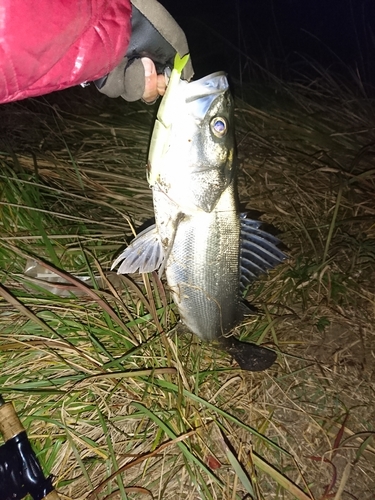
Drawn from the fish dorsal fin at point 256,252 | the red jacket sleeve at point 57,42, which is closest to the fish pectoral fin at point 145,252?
the fish dorsal fin at point 256,252

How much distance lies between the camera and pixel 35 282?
7.64 feet

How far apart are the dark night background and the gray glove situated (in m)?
3.57

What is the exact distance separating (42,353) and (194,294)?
2.79ft

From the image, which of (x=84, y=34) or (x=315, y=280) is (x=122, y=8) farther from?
(x=315, y=280)

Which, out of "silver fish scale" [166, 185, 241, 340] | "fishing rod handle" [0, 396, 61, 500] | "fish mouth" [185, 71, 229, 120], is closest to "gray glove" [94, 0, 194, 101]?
"fish mouth" [185, 71, 229, 120]

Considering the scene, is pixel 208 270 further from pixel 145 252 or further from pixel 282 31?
pixel 282 31

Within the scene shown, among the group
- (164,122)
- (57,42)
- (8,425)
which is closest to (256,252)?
(164,122)

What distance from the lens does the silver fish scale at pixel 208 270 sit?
1.91 metres

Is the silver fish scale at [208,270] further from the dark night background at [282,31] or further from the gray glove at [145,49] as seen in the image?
the dark night background at [282,31]

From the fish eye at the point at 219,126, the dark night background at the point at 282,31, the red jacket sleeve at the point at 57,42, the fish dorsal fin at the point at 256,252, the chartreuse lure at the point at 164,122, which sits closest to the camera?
the red jacket sleeve at the point at 57,42

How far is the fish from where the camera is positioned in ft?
5.38

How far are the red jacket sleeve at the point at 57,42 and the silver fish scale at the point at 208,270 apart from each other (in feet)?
2.38

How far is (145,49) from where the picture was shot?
67.4 inches

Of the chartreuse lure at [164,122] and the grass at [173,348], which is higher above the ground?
the chartreuse lure at [164,122]
